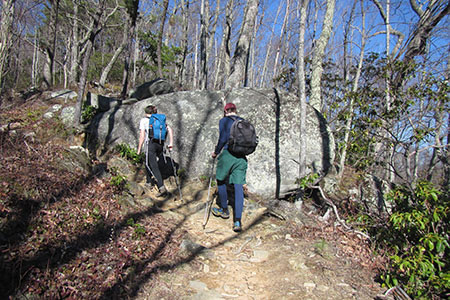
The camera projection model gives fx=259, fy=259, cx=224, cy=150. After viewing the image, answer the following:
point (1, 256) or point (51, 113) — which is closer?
point (1, 256)

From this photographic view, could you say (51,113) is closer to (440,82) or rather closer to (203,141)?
(203,141)

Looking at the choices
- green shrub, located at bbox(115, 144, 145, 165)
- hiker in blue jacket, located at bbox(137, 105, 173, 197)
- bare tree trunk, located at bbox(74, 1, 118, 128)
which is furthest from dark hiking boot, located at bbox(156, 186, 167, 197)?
bare tree trunk, located at bbox(74, 1, 118, 128)

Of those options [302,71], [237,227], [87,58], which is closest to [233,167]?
[237,227]

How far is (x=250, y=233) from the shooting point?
15.3 feet

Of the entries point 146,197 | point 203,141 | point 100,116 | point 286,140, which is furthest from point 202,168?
point 100,116

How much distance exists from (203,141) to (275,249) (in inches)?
140

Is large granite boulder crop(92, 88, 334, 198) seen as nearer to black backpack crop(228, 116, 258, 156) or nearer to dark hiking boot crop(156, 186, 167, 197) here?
dark hiking boot crop(156, 186, 167, 197)

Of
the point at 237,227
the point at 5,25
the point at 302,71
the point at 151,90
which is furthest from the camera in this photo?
the point at 151,90

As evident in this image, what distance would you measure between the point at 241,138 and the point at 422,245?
9.26 feet

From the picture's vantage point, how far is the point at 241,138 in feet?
14.5

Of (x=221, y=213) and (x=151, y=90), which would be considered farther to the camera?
(x=151, y=90)

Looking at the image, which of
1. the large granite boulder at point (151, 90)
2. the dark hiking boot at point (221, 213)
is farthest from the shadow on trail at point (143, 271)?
the large granite boulder at point (151, 90)

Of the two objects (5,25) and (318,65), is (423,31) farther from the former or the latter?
(5,25)

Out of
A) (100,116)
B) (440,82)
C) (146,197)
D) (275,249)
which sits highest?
(440,82)
